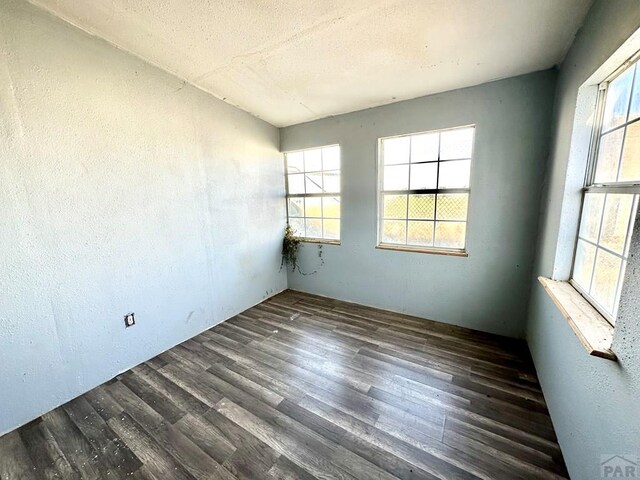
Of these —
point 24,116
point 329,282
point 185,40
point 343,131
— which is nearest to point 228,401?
point 329,282

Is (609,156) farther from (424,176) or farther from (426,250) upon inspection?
(426,250)

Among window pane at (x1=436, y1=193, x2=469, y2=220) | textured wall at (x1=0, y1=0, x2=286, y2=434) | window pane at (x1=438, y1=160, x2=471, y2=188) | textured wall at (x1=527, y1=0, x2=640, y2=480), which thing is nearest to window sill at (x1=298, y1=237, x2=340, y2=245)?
textured wall at (x1=0, y1=0, x2=286, y2=434)

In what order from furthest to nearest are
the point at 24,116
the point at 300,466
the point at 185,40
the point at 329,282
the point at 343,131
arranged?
the point at 329,282 → the point at 343,131 → the point at 185,40 → the point at 24,116 → the point at 300,466

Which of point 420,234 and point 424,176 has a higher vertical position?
point 424,176

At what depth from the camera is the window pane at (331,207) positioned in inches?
124

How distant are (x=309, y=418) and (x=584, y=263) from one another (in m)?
1.92

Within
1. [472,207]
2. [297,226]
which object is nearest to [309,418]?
[472,207]

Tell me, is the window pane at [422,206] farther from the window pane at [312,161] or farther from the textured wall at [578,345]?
the window pane at [312,161]

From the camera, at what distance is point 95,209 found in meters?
1.77

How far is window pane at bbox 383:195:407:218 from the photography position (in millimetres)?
2715

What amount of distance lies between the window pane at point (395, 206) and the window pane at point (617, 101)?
4.99ft

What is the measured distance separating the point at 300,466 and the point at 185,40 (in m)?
2.81

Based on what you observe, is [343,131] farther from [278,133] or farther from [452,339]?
[452,339]

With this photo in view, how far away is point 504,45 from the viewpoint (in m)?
1.64
